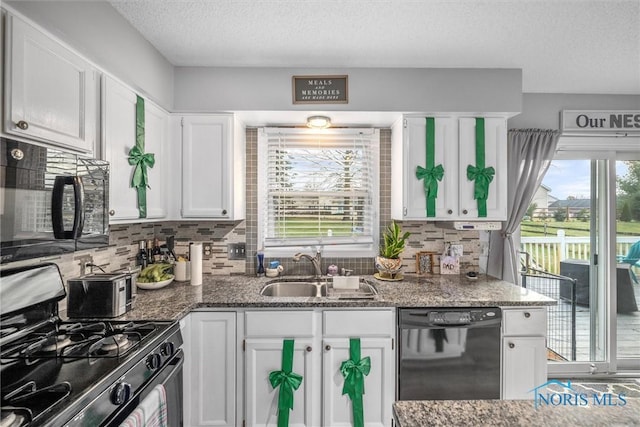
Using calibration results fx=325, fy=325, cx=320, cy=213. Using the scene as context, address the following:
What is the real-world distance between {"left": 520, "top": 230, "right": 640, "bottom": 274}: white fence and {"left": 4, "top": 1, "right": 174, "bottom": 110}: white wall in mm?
3198

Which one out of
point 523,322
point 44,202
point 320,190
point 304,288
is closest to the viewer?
point 44,202

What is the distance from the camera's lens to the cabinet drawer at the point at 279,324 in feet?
6.56

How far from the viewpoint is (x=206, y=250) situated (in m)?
2.71

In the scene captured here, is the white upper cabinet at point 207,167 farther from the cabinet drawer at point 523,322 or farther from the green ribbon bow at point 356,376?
the cabinet drawer at point 523,322

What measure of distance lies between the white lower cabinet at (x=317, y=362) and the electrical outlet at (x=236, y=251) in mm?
822

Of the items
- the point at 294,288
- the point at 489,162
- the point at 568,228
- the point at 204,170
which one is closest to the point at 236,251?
the point at 294,288

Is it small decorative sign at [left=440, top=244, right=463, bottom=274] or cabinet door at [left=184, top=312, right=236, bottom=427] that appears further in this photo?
small decorative sign at [left=440, top=244, right=463, bottom=274]

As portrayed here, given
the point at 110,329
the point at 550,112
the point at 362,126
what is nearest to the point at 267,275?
the point at 110,329

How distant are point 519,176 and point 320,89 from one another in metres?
1.84

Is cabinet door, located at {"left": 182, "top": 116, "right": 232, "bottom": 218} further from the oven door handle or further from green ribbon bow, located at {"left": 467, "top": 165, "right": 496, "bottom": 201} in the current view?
green ribbon bow, located at {"left": 467, "top": 165, "right": 496, "bottom": 201}

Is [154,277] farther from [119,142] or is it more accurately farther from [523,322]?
[523,322]

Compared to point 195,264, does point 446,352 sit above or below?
below

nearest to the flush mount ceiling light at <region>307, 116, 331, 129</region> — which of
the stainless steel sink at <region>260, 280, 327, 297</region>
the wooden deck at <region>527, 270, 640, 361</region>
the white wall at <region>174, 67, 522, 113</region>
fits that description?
the white wall at <region>174, 67, 522, 113</region>

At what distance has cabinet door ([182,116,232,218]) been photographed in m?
2.37
